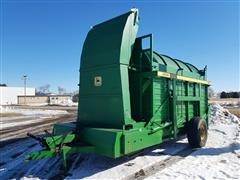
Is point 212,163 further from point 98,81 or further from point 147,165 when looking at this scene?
point 98,81

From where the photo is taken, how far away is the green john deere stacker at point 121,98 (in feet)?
18.9

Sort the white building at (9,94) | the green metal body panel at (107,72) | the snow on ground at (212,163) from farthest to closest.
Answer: the white building at (9,94)
the green metal body panel at (107,72)
the snow on ground at (212,163)

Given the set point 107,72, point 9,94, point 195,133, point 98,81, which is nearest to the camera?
point 107,72

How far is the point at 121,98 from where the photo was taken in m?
6.13

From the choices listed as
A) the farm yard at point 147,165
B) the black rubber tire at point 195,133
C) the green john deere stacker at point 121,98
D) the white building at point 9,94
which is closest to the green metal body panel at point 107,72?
the green john deere stacker at point 121,98

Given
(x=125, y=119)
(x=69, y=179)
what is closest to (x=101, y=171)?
(x=69, y=179)

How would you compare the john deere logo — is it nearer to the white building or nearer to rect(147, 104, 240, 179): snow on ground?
rect(147, 104, 240, 179): snow on ground

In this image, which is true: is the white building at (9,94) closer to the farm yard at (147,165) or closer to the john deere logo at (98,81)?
the farm yard at (147,165)

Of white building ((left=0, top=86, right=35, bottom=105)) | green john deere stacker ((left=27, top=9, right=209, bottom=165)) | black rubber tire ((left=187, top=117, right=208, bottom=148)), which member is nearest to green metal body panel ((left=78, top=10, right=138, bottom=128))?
green john deere stacker ((left=27, top=9, right=209, bottom=165))

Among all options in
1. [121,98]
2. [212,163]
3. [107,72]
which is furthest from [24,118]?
[212,163]

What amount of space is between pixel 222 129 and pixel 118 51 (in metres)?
7.19

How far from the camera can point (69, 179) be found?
5.43m

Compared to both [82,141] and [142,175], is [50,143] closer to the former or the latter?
[82,141]

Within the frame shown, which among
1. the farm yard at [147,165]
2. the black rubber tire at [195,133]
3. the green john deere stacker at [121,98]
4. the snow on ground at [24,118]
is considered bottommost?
the snow on ground at [24,118]
